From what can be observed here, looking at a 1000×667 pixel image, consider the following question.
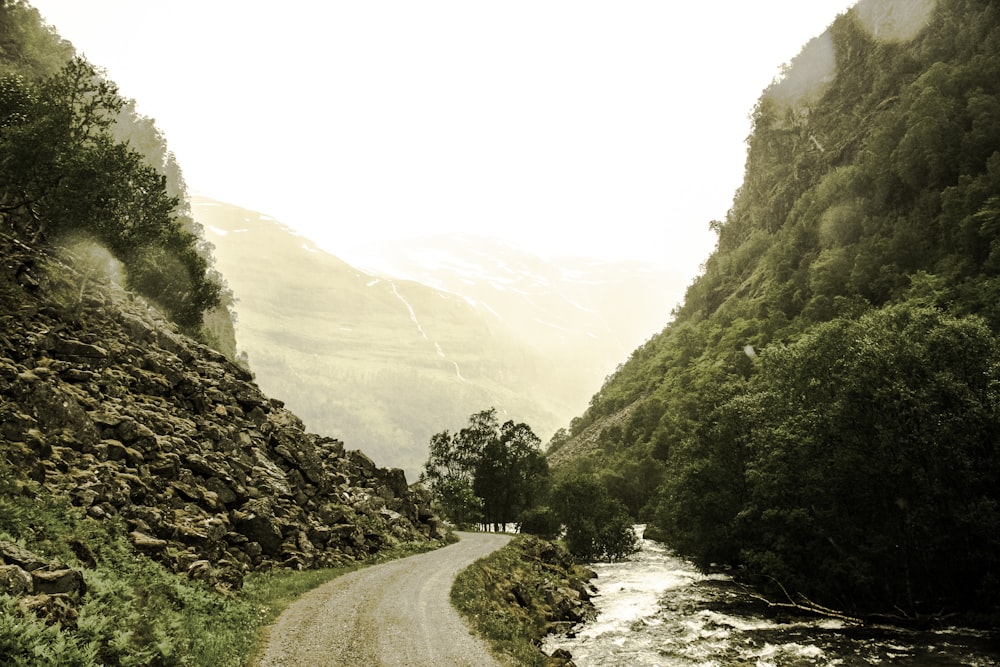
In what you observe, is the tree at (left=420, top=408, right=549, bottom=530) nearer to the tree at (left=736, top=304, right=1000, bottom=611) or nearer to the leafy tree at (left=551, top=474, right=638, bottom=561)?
the leafy tree at (left=551, top=474, right=638, bottom=561)

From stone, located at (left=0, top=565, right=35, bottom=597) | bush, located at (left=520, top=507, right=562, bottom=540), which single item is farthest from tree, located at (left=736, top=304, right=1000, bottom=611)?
bush, located at (left=520, top=507, right=562, bottom=540)

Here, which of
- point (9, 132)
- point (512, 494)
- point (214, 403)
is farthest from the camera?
point (512, 494)

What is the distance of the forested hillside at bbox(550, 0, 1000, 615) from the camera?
35.0 meters

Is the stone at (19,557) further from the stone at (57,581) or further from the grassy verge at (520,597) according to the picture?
the grassy verge at (520,597)

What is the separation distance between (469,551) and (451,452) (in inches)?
2557

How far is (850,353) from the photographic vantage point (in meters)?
40.9

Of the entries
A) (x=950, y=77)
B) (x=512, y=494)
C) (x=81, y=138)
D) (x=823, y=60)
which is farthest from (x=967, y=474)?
(x=823, y=60)

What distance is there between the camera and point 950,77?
9688 cm

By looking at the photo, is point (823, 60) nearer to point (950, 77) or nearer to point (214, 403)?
point (950, 77)

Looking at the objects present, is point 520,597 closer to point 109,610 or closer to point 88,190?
point 109,610

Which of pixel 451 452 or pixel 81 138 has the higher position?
pixel 81 138

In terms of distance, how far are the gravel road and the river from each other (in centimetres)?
831

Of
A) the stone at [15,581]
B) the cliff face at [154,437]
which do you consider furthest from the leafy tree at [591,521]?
the stone at [15,581]

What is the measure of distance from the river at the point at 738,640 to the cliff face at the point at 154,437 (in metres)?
17.8
